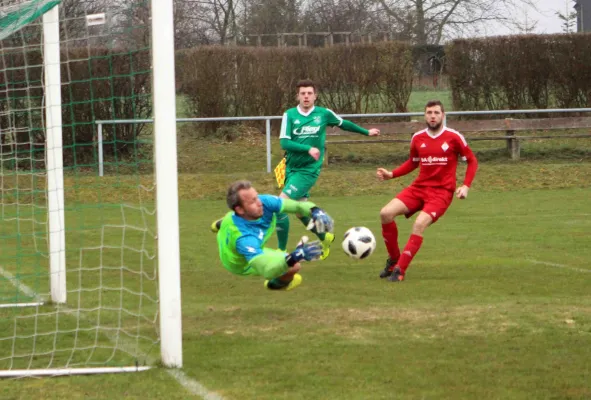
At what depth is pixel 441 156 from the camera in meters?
10.4

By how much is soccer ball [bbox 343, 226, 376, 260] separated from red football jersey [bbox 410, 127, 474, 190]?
277cm

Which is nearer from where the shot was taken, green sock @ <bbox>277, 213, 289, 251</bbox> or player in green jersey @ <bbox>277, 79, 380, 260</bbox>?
green sock @ <bbox>277, 213, 289, 251</bbox>

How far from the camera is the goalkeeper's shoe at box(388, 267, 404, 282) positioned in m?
10.0

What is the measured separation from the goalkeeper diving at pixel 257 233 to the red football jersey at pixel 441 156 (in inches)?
127

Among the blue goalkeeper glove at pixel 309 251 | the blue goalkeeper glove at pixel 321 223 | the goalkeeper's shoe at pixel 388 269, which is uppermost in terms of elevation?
the blue goalkeeper glove at pixel 321 223

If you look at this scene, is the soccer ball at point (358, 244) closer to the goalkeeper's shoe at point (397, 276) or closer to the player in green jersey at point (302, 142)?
the goalkeeper's shoe at point (397, 276)

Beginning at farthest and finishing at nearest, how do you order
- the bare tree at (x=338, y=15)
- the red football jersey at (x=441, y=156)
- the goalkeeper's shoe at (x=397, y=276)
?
the bare tree at (x=338, y=15) → the red football jersey at (x=441, y=156) → the goalkeeper's shoe at (x=397, y=276)

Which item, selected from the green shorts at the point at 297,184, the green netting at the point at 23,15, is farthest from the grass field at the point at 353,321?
the green netting at the point at 23,15

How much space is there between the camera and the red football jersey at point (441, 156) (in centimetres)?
1046

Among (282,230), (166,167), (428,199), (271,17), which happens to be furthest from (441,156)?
(271,17)

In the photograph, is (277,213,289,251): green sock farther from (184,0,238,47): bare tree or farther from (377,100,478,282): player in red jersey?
(184,0,238,47): bare tree

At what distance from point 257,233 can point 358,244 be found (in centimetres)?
90

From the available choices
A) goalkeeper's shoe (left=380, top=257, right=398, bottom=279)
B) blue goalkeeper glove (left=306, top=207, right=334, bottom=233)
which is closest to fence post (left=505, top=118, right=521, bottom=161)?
goalkeeper's shoe (left=380, top=257, right=398, bottom=279)

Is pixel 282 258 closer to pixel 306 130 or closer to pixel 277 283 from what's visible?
pixel 277 283
